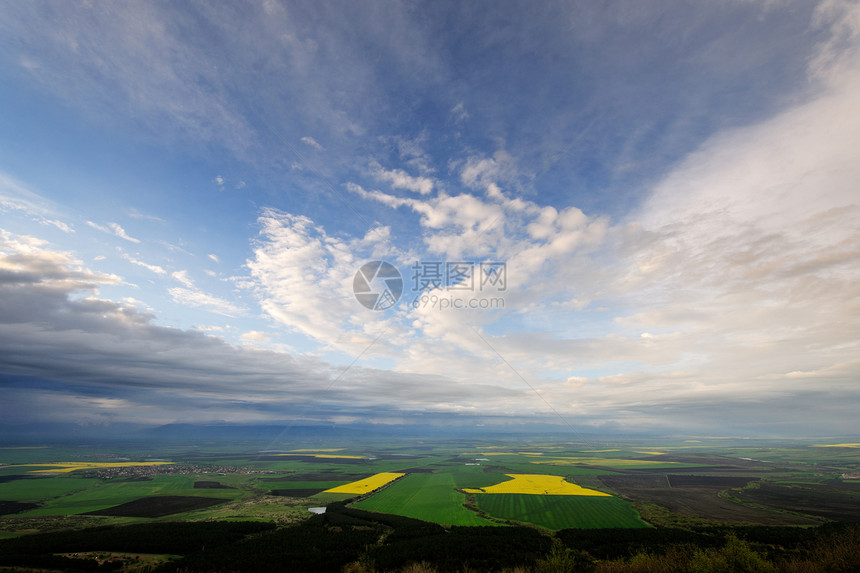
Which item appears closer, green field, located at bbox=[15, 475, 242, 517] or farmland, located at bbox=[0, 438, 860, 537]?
farmland, located at bbox=[0, 438, 860, 537]

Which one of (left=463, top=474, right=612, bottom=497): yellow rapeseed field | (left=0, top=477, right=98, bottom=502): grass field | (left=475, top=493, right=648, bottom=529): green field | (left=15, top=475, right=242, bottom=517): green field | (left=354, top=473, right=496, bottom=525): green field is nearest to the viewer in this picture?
(left=475, top=493, right=648, bottom=529): green field

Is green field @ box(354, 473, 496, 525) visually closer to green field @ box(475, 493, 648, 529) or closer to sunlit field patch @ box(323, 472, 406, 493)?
sunlit field patch @ box(323, 472, 406, 493)

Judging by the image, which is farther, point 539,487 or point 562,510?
point 539,487

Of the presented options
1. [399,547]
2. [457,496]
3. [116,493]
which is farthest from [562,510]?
[116,493]

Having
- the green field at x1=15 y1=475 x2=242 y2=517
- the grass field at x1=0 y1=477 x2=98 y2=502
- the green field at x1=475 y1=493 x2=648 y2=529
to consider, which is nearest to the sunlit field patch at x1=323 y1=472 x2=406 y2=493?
the green field at x1=15 y1=475 x2=242 y2=517

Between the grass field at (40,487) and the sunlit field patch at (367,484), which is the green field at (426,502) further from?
the grass field at (40,487)

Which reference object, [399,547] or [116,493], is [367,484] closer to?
[116,493]

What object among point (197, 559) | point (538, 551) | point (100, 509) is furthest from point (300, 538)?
point (100, 509)

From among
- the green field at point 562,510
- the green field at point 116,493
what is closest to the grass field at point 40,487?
the green field at point 116,493
